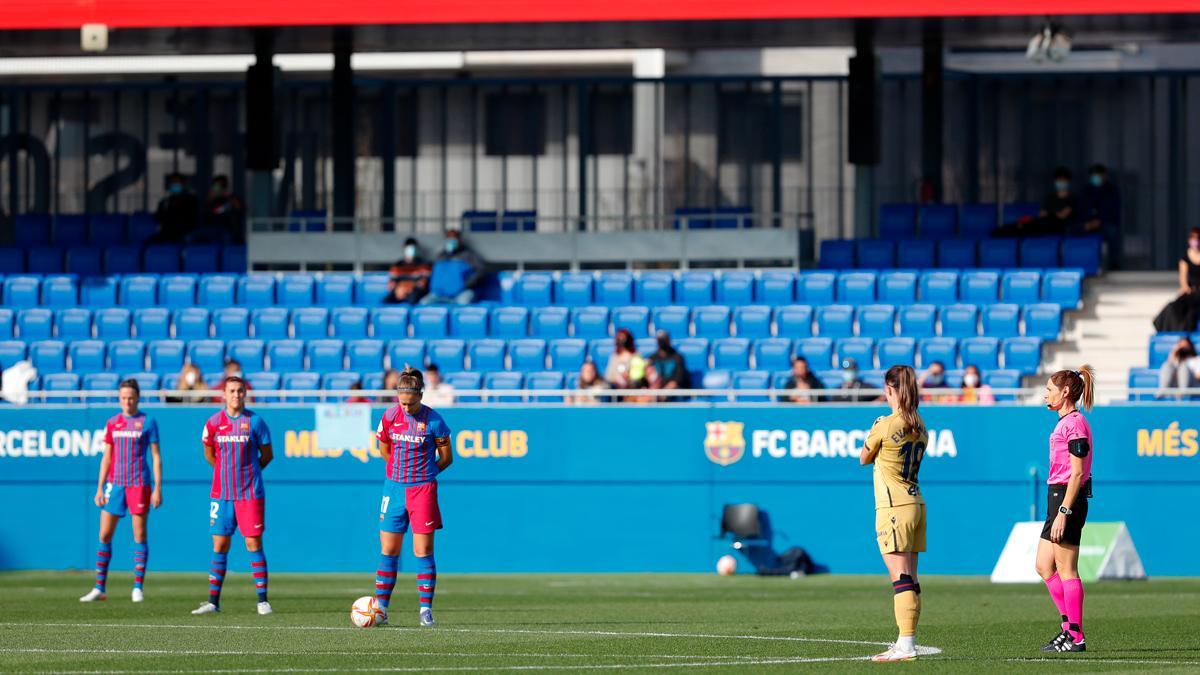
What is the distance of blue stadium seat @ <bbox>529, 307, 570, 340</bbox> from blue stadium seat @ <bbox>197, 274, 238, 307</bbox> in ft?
15.1

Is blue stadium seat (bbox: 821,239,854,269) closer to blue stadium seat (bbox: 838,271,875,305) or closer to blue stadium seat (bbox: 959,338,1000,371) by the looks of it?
blue stadium seat (bbox: 838,271,875,305)

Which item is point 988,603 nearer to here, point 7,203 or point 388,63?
point 7,203

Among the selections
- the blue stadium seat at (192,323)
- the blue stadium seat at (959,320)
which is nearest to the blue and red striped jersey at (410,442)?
Answer: the blue stadium seat at (959,320)

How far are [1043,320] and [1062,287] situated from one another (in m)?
1.05

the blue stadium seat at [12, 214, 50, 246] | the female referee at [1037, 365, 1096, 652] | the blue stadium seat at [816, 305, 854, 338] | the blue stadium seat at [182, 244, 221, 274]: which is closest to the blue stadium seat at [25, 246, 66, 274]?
the blue stadium seat at [12, 214, 50, 246]

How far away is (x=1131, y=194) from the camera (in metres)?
32.9

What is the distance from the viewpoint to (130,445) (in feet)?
53.4

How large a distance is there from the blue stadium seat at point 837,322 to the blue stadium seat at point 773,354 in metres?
1.00

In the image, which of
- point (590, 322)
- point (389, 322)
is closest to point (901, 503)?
point (590, 322)

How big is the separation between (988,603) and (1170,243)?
17164 millimetres

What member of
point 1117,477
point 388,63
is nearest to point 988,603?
point 1117,477

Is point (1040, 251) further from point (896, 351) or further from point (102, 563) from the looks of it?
point (102, 563)

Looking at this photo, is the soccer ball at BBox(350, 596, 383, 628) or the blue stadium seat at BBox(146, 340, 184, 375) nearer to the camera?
the soccer ball at BBox(350, 596, 383, 628)

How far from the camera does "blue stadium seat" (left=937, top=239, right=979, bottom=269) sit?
26.5m
